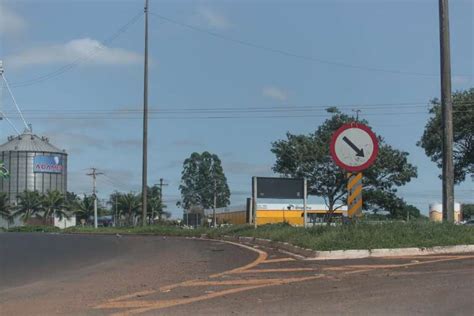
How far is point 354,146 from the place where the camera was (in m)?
13.6

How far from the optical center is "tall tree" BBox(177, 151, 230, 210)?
13638cm

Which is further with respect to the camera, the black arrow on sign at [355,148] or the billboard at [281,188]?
the billboard at [281,188]

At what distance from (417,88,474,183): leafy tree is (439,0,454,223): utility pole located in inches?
654

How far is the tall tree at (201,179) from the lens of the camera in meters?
136

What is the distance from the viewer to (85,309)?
25.4ft

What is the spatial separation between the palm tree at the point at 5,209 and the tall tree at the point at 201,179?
164ft

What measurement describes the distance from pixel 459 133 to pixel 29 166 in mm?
83975

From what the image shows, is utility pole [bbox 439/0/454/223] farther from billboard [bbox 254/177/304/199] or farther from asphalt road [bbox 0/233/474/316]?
billboard [bbox 254/177/304/199]

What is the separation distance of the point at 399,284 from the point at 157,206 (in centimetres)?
10007

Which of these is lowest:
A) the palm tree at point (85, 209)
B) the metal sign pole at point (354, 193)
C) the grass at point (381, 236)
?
the palm tree at point (85, 209)

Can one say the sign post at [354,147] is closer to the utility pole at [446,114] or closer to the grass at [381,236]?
the grass at [381,236]

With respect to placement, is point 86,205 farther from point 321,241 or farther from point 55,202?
point 321,241

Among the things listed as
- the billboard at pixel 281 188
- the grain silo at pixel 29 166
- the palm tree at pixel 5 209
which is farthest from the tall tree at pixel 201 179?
the billboard at pixel 281 188

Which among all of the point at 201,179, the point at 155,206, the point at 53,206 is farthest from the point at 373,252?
the point at 201,179
